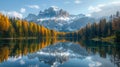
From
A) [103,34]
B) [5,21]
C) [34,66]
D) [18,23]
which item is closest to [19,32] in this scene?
[18,23]

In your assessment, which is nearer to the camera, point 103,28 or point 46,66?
point 46,66

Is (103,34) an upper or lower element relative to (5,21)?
lower

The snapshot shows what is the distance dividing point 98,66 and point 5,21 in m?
123

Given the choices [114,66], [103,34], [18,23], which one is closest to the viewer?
[114,66]

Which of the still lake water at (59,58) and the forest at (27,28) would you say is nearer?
the still lake water at (59,58)

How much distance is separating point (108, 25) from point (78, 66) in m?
133

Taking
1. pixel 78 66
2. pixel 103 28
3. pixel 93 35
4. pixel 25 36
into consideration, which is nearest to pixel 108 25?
pixel 103 28

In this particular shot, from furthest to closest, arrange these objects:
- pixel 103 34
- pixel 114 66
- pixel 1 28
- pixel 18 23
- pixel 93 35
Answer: pixel 93 35 → pixel 18 23 → pixel 103 34 → pixel 1 28 → pixel 114 66

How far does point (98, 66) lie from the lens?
1321 inches

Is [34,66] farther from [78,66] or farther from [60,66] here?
[78,66]

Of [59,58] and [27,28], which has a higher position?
[27,28]

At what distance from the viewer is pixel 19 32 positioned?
553ft

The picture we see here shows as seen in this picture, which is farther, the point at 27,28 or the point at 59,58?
the point at 27,28

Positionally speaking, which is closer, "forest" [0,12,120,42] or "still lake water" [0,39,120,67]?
"still lake water" [0,39,120,67]
